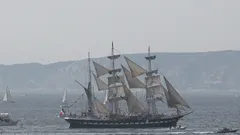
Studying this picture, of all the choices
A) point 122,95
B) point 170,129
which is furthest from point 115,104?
point 170,129

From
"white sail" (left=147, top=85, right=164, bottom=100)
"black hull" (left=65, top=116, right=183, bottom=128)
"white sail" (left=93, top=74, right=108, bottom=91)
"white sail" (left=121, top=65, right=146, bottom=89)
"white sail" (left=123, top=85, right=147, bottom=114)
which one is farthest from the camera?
"white sail" (left=147, top=85, right=164, bottom=100)

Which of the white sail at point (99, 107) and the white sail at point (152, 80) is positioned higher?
the white sail at point (152, 80)

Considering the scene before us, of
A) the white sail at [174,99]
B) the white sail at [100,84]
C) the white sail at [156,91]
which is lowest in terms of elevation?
the white sail at [174,99]

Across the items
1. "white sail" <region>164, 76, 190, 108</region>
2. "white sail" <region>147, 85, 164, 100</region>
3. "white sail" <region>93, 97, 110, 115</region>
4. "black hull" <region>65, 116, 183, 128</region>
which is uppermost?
"white sail" <region>147, 85, 164, 100</region>

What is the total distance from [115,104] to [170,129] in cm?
1471

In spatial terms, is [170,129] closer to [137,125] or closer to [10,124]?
[137,125]

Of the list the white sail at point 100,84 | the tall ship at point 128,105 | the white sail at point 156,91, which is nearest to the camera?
the tall ship at point 128,105

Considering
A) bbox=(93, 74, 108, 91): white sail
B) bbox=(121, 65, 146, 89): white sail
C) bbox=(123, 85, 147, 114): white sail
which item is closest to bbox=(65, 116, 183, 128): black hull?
bbox=(123, 85, 147, 114): white sail

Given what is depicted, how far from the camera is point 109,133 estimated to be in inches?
4806

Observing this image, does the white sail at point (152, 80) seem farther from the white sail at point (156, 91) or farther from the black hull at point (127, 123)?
the black hull at point (127, 123)

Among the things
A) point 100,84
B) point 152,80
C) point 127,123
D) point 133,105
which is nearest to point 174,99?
point 152,80

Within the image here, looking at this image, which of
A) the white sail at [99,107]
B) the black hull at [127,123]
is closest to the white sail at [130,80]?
the white sail at [99,107]

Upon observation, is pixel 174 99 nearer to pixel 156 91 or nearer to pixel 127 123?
pixel 156 91

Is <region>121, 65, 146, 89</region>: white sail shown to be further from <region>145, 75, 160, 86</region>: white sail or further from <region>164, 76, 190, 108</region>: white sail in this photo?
<region>164, 76, 190, 108</region>: white sail
